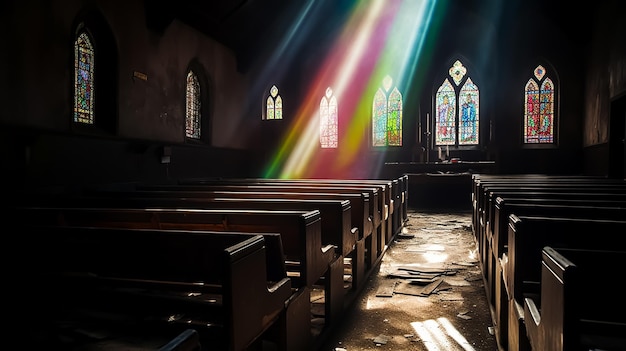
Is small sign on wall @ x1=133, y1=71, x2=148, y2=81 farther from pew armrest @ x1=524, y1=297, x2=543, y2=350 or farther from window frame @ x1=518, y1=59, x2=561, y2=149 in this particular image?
window frame @ x1=518, y1=59, x2=561, y2=149

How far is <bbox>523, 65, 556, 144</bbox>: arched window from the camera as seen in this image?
1049 cm

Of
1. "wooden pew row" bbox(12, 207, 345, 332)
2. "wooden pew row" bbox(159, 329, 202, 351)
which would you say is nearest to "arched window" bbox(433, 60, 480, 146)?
"wooden pew row" bbox(12, 207, 345, 332)

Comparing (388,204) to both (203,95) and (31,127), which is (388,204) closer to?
(31,127)

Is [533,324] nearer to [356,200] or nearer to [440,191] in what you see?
[356,200]

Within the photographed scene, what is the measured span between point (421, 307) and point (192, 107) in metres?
7.32


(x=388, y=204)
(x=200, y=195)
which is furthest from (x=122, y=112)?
(x=388, y=204)

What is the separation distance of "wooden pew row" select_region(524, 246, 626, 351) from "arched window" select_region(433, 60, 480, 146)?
1055 centimetres

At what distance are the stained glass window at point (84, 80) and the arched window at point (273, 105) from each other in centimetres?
621

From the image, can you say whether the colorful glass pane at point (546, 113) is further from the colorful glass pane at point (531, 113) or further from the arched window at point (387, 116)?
the arched window at point (387, 116)

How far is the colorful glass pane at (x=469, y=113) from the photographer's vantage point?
11.4 meters

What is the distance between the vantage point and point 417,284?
142 inches

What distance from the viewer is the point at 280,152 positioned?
12086 millimetres

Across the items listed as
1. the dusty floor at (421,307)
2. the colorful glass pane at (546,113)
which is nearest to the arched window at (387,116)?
the colorful glass pane at (546,113)

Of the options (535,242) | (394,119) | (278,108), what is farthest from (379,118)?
(535,242)
